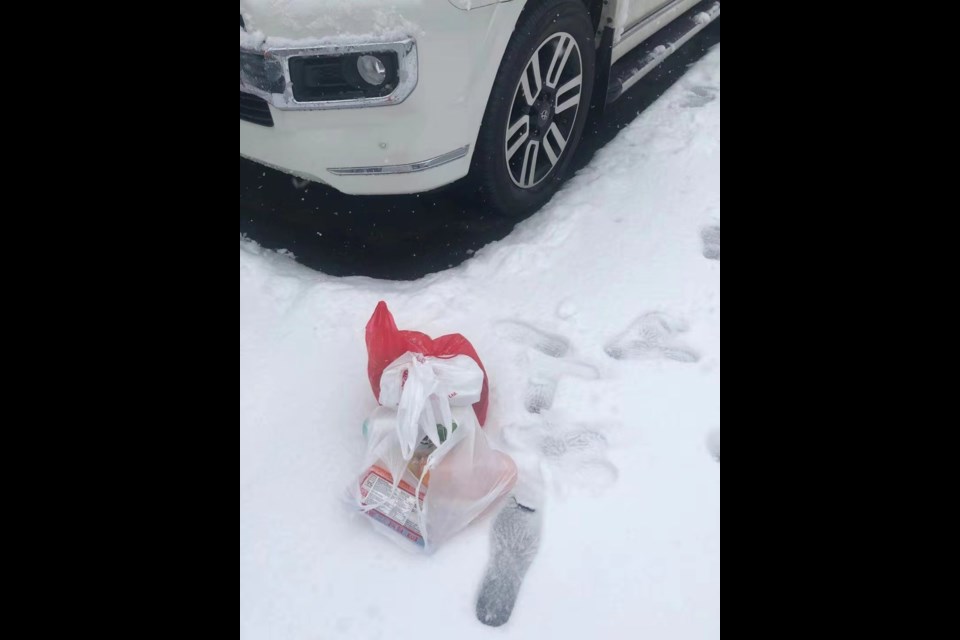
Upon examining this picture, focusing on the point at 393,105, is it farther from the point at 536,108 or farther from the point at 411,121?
the point at 536,108

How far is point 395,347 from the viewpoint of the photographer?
70.3 inches

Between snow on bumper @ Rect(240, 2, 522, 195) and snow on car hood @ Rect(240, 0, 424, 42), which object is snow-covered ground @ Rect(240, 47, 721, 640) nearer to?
snow on bumper @ Rect(240, 2, 522, 195)

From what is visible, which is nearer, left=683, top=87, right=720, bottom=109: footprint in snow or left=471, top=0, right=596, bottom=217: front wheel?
left=471, top=0, right=596, bottom=217: front wheel

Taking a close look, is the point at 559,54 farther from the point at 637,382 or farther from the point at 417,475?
the point at 417,475

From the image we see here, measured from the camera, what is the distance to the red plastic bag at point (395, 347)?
1.77 m

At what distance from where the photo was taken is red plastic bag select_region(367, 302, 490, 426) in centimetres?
177

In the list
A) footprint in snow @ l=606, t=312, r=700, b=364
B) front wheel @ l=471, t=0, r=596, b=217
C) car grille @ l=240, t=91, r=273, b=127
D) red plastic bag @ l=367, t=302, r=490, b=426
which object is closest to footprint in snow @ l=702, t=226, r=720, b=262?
footprint in snow @ l=606, t=312, r=700, b=364

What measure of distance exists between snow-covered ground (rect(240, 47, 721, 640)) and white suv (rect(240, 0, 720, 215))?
1.13ft

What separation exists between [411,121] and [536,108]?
1.90 ft

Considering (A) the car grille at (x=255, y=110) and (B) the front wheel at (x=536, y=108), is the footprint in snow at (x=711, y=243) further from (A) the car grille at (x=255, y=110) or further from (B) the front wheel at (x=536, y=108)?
(A) the car grille at (x=255, y=110)

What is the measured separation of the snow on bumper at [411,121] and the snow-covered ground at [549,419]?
0.39 m

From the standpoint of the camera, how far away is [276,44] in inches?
69.7

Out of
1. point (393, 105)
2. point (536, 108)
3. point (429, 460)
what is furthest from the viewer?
point (536, 108)

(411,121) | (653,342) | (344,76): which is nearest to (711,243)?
(653,342)
